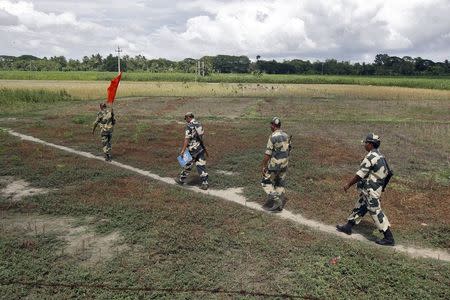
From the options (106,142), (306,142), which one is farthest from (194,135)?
(306,142)

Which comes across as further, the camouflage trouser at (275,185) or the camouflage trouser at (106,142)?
the camouflage trouser at (106,142)

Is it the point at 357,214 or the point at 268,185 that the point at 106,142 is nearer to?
the point at 268,185

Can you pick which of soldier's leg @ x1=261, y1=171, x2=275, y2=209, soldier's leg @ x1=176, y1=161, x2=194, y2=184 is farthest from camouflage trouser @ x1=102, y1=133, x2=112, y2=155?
soldier's leg @ x1=261, y1=171, x2=275, y2=209

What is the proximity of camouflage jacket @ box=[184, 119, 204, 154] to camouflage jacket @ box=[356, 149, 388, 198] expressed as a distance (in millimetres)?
5168

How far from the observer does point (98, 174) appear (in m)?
13.7

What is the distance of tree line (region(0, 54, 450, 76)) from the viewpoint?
114 m

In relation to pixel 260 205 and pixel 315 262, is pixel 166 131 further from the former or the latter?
pixel 315 262

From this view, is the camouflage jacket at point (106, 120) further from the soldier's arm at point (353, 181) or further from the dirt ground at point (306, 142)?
the soldier's arm at point (353, 181)

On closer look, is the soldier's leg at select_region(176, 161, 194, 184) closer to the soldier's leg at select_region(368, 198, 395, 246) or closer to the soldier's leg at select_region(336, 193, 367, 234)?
the soldier's leg at select_region(336, 193, 367, 234)

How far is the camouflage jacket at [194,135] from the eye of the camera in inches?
464

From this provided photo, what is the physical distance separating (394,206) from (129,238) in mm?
7297

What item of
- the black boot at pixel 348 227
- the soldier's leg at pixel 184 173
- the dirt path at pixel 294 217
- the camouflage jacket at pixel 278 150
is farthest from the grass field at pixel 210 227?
the camouflage jacket at pixel 278 150

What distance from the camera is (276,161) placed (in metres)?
9.99

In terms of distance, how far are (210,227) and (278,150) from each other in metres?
2.62
